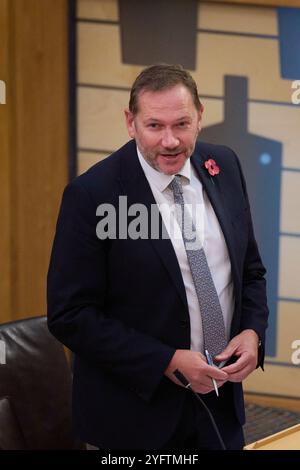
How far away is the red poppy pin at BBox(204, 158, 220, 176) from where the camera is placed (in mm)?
2096

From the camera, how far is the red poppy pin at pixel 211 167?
82.5 inches

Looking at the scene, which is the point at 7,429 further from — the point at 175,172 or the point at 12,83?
the point at 12,83

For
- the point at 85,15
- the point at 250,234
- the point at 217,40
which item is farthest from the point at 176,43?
the point at 250,234

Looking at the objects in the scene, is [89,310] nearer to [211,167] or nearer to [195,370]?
[195,370]

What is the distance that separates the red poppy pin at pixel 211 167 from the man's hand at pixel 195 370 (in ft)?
1.58

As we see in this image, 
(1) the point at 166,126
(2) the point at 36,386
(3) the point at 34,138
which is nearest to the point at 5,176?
(3) the point at 34,138

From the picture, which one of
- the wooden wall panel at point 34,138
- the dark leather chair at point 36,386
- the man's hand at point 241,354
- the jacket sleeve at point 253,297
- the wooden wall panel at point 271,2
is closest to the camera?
the man's hand at point 241,354

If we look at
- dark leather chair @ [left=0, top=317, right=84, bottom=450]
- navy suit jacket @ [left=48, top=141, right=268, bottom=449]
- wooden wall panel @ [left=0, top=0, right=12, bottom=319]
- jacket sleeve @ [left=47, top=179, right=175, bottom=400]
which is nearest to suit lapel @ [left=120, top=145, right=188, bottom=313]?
navy suit jacket @ [left=48, top=141, right=268, bottom=449]

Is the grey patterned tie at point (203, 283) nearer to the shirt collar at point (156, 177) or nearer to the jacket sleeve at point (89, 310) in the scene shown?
the shirt collar at point (156, 177)

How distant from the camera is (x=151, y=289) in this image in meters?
1.92

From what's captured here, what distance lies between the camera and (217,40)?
394 cm

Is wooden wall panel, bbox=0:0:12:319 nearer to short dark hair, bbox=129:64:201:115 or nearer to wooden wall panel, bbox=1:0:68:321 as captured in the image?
wooden wall panel, bbox=1:0:68:321

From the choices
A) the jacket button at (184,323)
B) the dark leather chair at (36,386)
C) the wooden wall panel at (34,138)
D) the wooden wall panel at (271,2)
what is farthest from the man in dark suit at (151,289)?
the wooden wall panel at (34,138)

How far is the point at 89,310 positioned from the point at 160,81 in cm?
55
